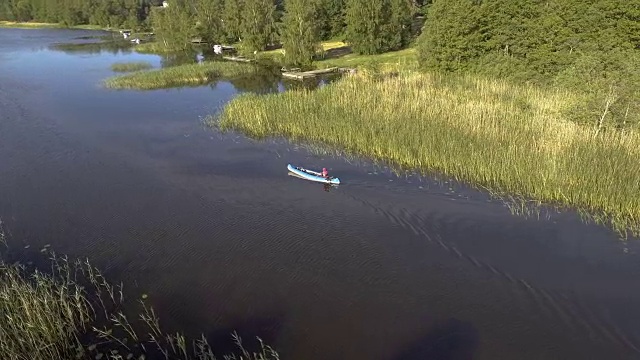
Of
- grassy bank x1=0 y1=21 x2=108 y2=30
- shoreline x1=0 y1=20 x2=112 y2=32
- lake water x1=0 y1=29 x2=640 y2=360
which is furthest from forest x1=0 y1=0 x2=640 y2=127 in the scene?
grassy bank x1=0 y1=21 x2=108 y2=30

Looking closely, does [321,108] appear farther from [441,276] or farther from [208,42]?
[208,42]

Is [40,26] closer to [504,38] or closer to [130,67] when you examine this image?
[130,67]

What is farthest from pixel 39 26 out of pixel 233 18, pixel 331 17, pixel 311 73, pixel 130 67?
pixel 311 73

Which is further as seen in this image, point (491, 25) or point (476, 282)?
point (491, 25)

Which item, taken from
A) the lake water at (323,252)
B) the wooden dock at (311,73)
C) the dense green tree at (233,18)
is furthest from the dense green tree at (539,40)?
the dense green tree at (233,18)

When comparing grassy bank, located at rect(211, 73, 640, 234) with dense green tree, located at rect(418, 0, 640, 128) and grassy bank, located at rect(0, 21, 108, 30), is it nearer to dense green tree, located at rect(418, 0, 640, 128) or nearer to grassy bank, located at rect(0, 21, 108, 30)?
dense green tree, located at rect(418, 0, 640, 128)

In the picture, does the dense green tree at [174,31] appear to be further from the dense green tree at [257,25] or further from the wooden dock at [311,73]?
the wooden dock at [311,73]

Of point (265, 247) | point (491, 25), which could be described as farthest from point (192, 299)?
point (491, 25)
